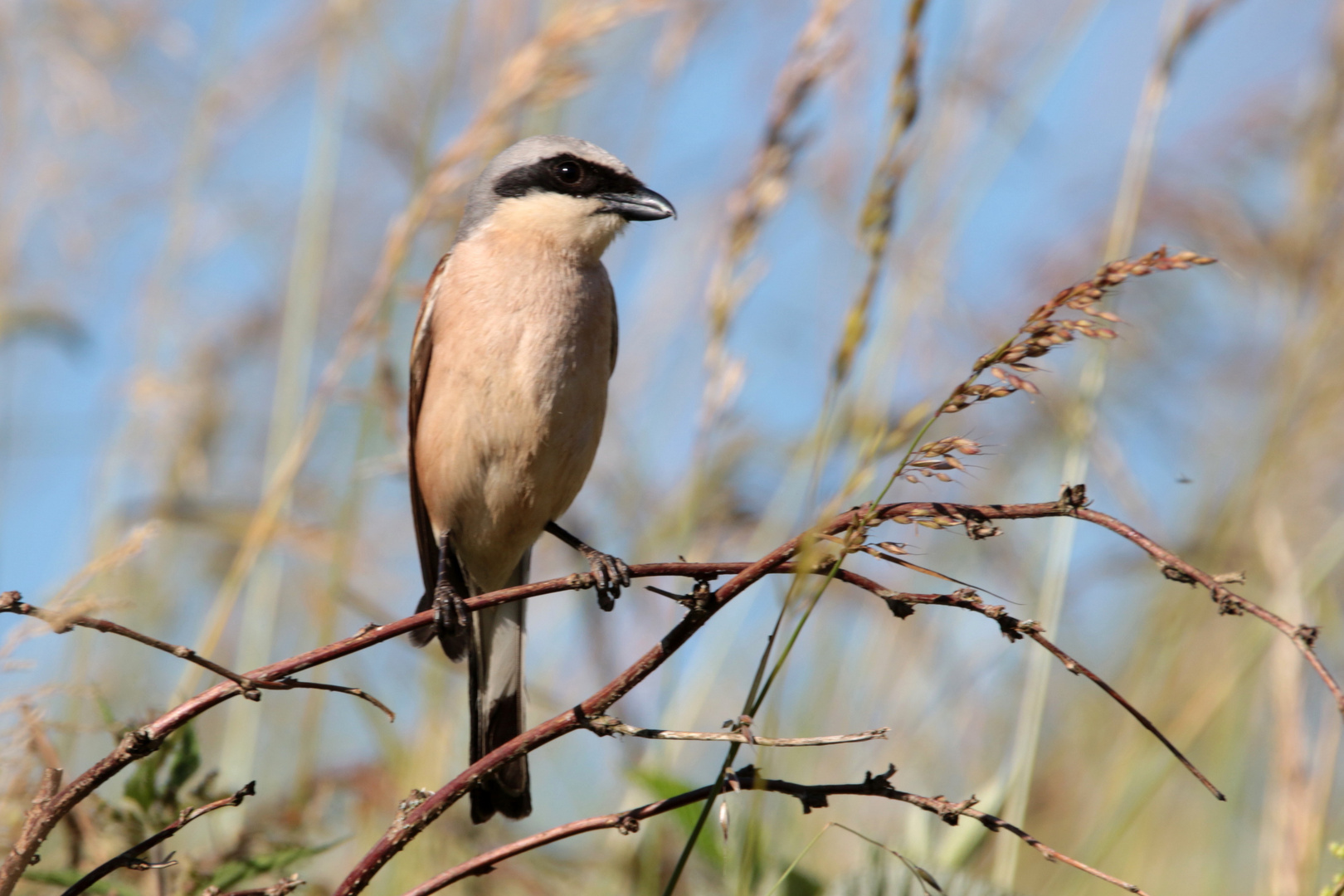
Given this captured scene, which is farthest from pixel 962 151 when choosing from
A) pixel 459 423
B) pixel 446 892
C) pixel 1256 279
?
pixel 446 892

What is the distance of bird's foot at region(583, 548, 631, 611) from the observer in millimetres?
2439

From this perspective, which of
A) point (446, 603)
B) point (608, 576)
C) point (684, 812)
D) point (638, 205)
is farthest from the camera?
point (638, 205)

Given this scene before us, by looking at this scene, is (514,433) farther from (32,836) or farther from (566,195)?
(32,836)

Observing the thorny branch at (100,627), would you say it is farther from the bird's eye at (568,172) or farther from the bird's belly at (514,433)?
the bird's eye at (568,172)

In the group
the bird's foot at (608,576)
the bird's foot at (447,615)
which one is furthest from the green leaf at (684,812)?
the bird's foot at (608,576)

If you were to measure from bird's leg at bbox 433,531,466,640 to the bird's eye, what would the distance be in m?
0.95

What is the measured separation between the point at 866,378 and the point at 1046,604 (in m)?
0.72

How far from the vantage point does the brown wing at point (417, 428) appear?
306cm

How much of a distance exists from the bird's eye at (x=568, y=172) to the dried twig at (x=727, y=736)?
2.11 m

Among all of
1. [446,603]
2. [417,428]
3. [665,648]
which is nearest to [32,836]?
[665,648]

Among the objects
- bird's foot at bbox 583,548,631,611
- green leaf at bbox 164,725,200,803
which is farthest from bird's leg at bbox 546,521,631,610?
green leaf at bbox 164,725,200,803

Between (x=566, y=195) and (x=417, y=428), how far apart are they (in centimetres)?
70

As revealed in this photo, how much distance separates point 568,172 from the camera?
3.15 meters

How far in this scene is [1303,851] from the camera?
1.90 m
